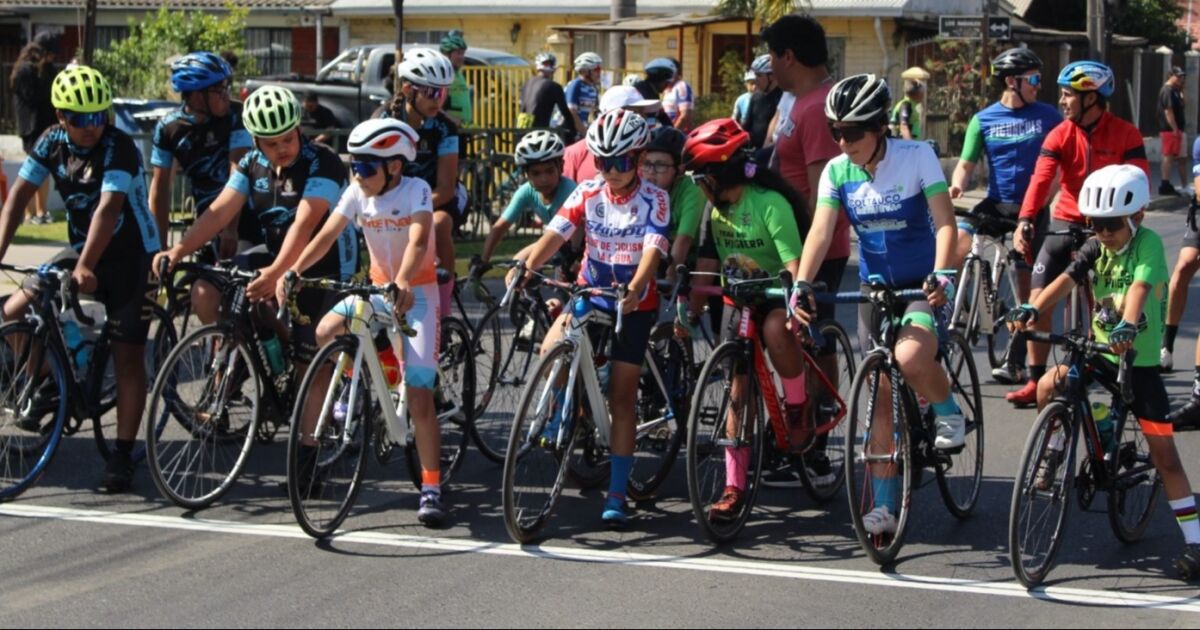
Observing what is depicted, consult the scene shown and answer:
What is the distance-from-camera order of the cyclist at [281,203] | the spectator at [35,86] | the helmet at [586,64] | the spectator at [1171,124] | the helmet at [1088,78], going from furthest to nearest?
the spectator at [1171,124]
the helmet at [586,64]
the spectator at [35,86]
the helmet at [1088,78]
the cyclist at [281,203]

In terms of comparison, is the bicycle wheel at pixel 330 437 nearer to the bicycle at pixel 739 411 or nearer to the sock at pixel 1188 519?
the bicycle at pixel 739 411

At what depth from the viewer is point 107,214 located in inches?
325

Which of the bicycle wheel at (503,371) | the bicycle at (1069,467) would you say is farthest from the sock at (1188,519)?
the bicycle wheel at (503,371)

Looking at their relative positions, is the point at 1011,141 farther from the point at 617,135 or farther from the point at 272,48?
the point at 272,48

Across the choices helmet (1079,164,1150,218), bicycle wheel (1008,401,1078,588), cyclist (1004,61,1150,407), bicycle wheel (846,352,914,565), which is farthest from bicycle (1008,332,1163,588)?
cyclist (1004,61,1150,407)

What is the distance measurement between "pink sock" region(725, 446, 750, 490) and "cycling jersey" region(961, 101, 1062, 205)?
4.32m

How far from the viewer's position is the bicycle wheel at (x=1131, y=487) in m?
7.30

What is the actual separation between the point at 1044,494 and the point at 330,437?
313 centimetres

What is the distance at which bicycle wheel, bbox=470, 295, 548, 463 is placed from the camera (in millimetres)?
9359

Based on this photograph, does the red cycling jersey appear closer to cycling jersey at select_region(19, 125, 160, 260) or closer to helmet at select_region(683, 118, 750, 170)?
helmet at select_region(683, 118, 750, 170)

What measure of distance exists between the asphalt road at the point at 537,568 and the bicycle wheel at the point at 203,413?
145mm

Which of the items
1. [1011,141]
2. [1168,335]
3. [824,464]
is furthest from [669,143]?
[1168,335]

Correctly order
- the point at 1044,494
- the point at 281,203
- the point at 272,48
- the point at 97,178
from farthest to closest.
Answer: the point at 272,48
the point at 281,203
the point at 97,178
the point at 1044,494

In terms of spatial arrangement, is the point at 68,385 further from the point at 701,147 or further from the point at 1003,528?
the point at 1003,528
